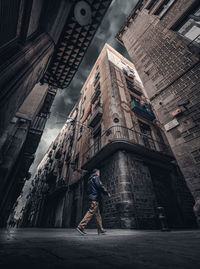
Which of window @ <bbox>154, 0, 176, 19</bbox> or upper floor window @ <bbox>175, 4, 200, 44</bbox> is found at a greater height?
window @ <bbox>154, 0, 176, 19</bbox>

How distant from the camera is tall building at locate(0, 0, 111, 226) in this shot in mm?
2381

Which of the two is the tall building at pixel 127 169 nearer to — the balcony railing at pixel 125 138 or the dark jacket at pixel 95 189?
the balcony railing at pixel 125 138

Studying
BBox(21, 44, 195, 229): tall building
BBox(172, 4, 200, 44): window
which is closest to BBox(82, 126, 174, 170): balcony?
BBox(21, 44, 195, 229): tall building

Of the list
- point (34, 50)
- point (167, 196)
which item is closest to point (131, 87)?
point (167, 196)

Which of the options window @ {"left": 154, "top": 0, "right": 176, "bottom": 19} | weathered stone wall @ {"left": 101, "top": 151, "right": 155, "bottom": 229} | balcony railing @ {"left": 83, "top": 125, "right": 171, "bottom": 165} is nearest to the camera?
weathered stone wall @ {"left": 101, "top": 151, "right": 155, "bottom": 229}

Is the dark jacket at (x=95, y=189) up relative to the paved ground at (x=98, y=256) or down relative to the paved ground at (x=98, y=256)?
up

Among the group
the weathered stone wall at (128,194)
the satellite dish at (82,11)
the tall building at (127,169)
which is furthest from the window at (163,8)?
the weathered stone wall at (128,194)

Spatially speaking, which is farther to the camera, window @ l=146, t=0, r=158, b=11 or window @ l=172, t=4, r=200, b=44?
window @ l=146, t=0, r=158, b=11

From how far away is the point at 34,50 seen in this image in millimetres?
3156

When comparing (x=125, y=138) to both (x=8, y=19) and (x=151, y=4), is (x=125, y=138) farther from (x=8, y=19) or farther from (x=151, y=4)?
(x=151, y=4)

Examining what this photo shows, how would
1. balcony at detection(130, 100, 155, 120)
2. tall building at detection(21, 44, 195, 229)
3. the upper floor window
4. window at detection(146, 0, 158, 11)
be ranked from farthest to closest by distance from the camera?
1. balcony at detection(130, 100, 155, 120)
2. window at detection(146, 0, 158, 11)
3. tall building at detection(21, 44, 195, 229)
4. the upper floor window

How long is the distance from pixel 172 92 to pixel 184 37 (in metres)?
3.17

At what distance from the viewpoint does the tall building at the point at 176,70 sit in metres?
5.58

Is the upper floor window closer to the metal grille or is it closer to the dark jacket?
the metal grille
